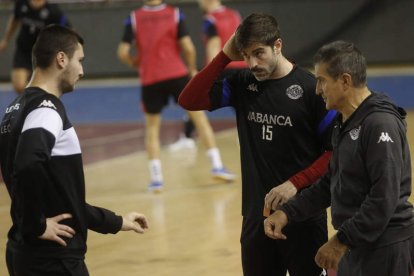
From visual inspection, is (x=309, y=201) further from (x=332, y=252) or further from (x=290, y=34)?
(x=290, y=34)

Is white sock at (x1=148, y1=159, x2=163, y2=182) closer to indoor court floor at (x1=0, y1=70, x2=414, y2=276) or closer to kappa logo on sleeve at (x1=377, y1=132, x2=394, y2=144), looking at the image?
indoor court floor at (x1=0, y1=70, x2=414, y2=276)

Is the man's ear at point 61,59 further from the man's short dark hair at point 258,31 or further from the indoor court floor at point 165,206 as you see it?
the indoor court floor at point 165,206

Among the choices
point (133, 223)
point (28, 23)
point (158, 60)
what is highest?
point (133, 223)

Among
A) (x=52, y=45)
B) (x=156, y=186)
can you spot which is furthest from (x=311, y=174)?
(x=156, y=186)

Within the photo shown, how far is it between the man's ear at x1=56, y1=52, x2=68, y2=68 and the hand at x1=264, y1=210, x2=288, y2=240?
126cm

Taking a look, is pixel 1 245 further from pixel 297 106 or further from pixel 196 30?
pixel 196 30

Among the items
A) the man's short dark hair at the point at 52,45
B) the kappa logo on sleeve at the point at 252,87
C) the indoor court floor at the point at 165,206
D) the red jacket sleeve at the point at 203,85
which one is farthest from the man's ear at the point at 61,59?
the indoor court floor at the point at 165,206

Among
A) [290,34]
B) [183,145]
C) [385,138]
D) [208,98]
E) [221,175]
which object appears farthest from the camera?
[290,34]

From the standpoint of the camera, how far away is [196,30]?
20.9 meters

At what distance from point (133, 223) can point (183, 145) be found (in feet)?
26.0

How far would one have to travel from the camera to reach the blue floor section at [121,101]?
1591 centimetres

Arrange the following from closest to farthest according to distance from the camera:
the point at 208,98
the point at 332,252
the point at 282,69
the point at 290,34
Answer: the point at 332,252 < the point at 282,69 < the point at 208,98 < the point at 290,34

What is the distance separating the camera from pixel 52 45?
414cm

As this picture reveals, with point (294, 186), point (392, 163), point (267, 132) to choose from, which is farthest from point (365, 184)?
point (267, 132)
